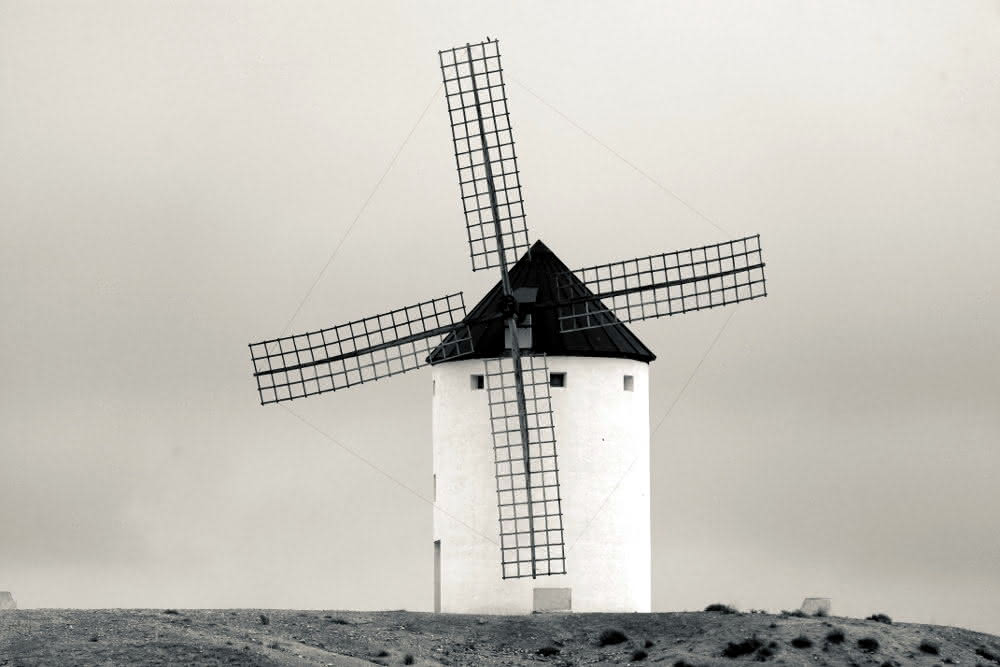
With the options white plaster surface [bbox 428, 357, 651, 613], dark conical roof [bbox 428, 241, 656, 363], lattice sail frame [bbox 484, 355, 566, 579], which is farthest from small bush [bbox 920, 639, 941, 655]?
dark conical roof [bbox 428, 241, 656, 363]

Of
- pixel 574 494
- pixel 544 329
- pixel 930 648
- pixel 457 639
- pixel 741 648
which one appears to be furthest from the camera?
pixel 544 329

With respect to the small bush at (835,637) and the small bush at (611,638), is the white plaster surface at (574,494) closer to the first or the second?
the small bush at (611,638)

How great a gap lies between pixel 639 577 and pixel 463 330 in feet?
20.3

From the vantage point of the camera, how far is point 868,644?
1964 inches

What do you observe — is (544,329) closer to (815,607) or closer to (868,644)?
(815,607)

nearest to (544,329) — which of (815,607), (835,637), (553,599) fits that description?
(553,599)

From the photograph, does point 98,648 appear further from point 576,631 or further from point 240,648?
point 576,631

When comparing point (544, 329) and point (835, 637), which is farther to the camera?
point (544, 329)

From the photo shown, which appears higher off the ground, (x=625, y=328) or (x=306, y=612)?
(x=625, y=328)

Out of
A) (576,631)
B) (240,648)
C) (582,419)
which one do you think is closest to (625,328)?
(582,419)

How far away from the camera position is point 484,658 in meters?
49.4

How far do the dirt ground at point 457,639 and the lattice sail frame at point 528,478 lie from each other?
1303mm

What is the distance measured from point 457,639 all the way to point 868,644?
25.7 ft

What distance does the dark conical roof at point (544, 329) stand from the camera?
53.1m
